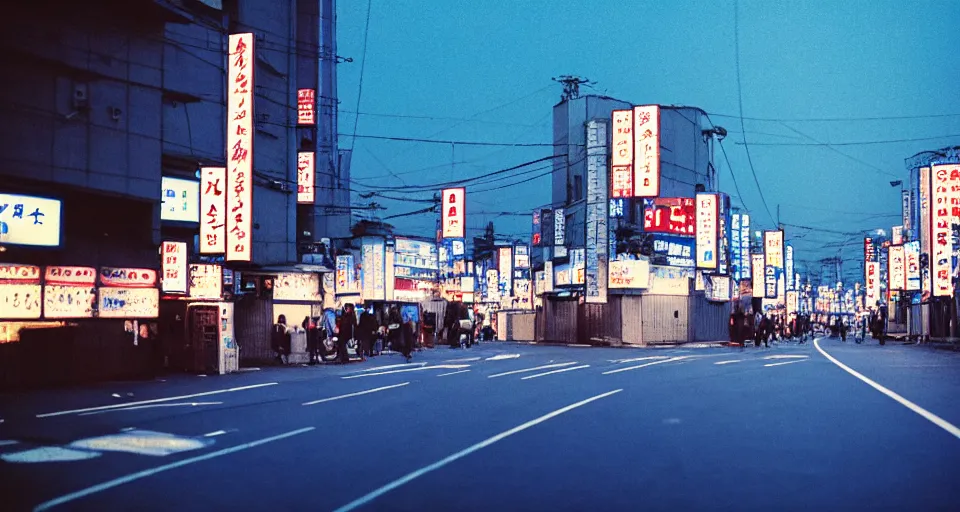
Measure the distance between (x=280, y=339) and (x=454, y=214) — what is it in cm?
1469

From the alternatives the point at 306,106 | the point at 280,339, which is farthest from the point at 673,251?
the point at 280,339

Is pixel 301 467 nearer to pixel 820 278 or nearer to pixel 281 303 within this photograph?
pixel 281 303

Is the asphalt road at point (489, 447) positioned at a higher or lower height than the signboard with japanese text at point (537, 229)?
lower

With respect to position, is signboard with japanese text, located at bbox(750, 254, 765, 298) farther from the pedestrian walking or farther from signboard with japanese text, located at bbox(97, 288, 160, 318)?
signboard with japanese text, located at bbox(97, 288, 160, 318)

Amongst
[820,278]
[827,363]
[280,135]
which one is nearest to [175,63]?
[280,135]

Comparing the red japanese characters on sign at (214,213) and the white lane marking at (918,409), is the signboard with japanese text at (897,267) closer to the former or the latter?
the white lane marking at (918,409)

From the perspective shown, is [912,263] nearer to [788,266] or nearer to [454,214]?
[788,266]

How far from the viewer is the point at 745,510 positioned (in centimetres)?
818

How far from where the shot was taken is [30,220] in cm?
2294

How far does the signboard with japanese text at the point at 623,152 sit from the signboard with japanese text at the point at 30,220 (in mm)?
32276

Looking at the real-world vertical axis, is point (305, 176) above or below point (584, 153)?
below

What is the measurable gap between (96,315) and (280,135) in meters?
22.8

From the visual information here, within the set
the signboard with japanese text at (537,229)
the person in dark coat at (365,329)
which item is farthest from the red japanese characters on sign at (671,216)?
the person in dark coat at (365,329)

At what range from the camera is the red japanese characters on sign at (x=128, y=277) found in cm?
2605
